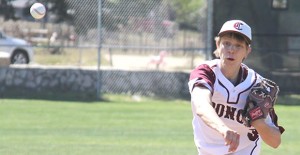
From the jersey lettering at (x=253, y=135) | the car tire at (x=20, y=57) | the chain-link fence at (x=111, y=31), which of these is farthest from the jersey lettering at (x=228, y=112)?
the car tire at (x=20, y=57)

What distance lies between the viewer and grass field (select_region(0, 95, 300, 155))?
36.4 ft

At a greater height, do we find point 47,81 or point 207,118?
point 207,118

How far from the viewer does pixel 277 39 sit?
20000mm

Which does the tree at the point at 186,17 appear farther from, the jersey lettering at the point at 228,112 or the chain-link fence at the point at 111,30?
the jersey lettering at the point at 228,112

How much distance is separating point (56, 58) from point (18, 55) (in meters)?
1.12

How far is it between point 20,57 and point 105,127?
1013 centimetres

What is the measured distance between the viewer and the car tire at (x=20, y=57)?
896 inches

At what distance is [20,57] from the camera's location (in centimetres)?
2330

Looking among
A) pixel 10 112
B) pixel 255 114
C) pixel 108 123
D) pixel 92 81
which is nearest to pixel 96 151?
pixel 108 123

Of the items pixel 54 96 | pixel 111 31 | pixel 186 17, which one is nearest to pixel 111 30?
pixel 111 31

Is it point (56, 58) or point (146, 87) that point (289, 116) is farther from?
point (56, 58)

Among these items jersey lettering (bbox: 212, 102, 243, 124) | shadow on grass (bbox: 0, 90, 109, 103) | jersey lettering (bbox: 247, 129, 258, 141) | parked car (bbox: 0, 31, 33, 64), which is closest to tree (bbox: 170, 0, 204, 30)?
parked car (bbox: 0, 31, 33, 64)

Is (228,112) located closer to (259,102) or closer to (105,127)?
(259,102)

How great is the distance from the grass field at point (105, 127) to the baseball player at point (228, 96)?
540 cm
